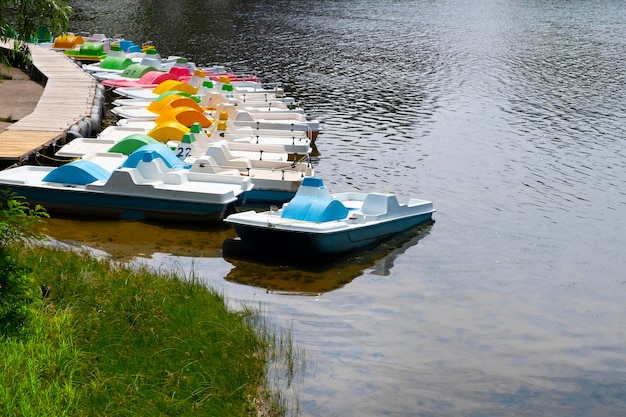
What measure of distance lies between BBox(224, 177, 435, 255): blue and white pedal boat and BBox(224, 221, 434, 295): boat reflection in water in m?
0.22

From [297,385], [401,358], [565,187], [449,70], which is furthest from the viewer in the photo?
[449,70]

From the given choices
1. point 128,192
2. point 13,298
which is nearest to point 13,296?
point 13,298

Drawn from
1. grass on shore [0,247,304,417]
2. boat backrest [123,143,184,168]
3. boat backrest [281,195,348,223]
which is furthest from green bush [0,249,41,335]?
boat backrest [123,143,184,168]

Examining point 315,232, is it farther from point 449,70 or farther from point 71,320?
point 449,70

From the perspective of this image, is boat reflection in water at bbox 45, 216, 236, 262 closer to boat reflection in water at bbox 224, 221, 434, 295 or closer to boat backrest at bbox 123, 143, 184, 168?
boat reflection in water at bbox 224, 221, 434, 295

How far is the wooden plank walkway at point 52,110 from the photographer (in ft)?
67.8

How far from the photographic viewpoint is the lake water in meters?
12.2

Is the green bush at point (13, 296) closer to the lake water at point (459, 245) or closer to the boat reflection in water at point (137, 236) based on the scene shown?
the lake water at point (459, 245)

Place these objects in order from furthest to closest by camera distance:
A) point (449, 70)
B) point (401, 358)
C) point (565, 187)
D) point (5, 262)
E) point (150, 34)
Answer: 1. point (150, 34)
2. point (449, 70)
3. point (565, 187)
4. point (401, 358)
5. point (5, 262)

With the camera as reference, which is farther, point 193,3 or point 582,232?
point 193,3

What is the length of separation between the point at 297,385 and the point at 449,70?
34.8m

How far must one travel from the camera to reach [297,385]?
1143 cm

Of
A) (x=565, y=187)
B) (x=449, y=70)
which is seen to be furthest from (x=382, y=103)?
(x=565, y=187)

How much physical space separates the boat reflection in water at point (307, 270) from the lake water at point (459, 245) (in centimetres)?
5
